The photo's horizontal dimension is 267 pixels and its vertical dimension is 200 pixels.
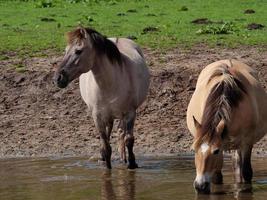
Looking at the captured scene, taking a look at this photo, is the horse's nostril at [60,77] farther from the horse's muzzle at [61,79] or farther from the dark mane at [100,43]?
the dark mane at [100,43]

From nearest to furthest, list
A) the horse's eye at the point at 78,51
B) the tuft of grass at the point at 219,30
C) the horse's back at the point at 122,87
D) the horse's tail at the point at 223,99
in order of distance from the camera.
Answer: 1. the horse's tail at the point at 223,99
2. the horse's eye at the point at 78,51
3. the horse's back at the point at 122,87
4. the tuft of grass at the point at 219,30

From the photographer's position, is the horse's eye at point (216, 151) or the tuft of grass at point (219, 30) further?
the tuft of grass at point (219, 30)

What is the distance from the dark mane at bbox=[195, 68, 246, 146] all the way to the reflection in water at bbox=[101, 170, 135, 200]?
1.31 meters

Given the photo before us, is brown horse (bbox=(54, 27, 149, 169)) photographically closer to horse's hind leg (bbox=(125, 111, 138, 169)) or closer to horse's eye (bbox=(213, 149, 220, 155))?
horse's hind leg (bbox=(125, 111, 138, 169))

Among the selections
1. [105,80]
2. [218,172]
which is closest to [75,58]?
[105,80]

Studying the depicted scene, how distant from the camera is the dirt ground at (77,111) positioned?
12.8m

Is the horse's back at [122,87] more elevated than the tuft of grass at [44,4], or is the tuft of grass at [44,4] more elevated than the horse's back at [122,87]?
the horse's back at [122,87]

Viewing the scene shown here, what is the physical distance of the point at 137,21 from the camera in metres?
21.9

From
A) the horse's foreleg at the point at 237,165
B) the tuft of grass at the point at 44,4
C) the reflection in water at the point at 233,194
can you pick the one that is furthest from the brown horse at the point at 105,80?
the tuft of grass at the point at 44,4

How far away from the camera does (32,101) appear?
14.3 metres

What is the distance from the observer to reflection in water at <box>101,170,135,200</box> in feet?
31.8

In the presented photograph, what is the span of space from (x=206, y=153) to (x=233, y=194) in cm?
100

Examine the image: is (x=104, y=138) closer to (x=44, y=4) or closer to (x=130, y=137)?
(x=130, y=137)

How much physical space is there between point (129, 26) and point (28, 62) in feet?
17.5
